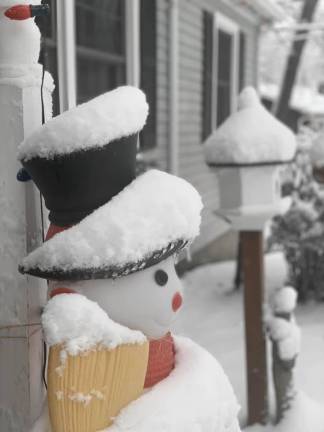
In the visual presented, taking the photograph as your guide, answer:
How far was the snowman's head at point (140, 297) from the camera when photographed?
5.02 ft

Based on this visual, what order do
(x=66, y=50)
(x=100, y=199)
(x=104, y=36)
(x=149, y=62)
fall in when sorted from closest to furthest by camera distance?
(x=100, y=199) → (x=66, y=50) → (x=104, y=36) → (x=149, y=62)

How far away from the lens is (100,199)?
155 centimetres

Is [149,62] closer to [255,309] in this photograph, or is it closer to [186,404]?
[255,309]

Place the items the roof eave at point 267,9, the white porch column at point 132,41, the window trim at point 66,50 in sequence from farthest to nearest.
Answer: the roof eave at point 267,9, the white porch column at point 132,41, the window trim at point 66,50

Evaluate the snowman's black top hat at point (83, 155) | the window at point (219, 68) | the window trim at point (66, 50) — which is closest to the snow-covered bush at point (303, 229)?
the window at point (219, 68)

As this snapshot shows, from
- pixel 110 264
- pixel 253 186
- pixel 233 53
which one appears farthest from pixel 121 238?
pixel 233 53

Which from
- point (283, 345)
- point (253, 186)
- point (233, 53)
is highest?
point (233, 53)

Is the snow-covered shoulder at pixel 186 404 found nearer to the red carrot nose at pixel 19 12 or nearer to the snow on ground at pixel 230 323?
the red carrot nose at pixel 19 12

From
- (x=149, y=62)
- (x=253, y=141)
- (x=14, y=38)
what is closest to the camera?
(x=14, y=38)

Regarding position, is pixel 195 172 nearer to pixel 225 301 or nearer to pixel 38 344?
pixel 225 301

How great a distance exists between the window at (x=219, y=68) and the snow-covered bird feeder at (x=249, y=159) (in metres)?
4.88

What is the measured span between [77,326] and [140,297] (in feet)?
0.67

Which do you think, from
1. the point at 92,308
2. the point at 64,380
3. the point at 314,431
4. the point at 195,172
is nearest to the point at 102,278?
the point at 92,308

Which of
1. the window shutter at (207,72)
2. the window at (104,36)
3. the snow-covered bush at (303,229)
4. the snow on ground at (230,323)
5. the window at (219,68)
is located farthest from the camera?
the window at (219,68)
